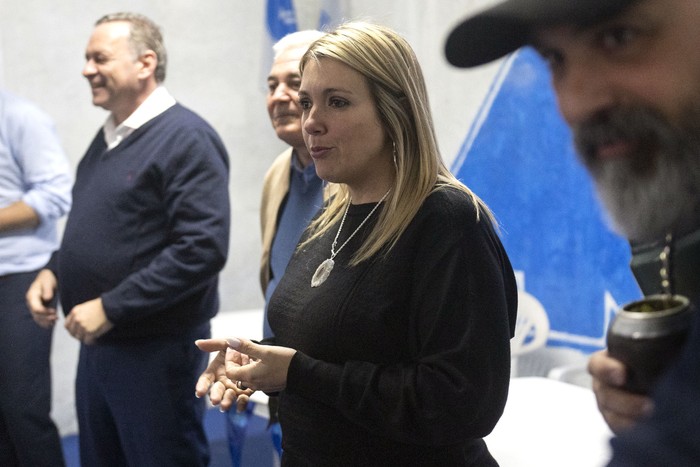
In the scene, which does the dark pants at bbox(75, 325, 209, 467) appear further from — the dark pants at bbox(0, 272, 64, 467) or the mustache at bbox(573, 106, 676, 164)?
the mustache at bbox(573, 106, 676, 164)

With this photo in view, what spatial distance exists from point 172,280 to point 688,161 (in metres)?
2.24

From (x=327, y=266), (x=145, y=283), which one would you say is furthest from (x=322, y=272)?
(x=145, y=283)

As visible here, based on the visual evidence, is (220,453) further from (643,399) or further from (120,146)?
(643,399)

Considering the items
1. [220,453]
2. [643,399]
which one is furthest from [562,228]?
[643,399]

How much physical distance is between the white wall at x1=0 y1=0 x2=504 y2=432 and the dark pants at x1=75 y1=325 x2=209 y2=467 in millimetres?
1839

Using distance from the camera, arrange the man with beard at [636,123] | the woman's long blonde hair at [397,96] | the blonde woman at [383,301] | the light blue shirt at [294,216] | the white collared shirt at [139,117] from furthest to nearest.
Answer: the white collared shirt at [139,117]
the light blue shirt at [294,216]
the woman's long blonde hair at [397,96]
the blonde woman at [383,301]
the man with beard at [636,123]

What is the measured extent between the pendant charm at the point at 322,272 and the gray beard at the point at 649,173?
37.6 inches

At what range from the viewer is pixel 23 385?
10.7 ft

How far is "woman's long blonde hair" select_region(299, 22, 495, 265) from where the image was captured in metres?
1.58

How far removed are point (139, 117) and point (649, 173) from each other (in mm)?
2487

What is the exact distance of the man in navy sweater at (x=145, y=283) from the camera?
106 inches

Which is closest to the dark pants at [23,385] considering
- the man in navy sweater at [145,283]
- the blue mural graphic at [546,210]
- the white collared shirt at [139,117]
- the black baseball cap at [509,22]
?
the man in navy sweater at [145,283]

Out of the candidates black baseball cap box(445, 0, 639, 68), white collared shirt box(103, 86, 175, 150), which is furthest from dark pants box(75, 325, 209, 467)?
black baseball cap box(445, 0, 639, 68)

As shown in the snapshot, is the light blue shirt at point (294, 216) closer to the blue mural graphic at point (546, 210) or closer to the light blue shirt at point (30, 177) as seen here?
the blue mural graphic at point (546, 210)
